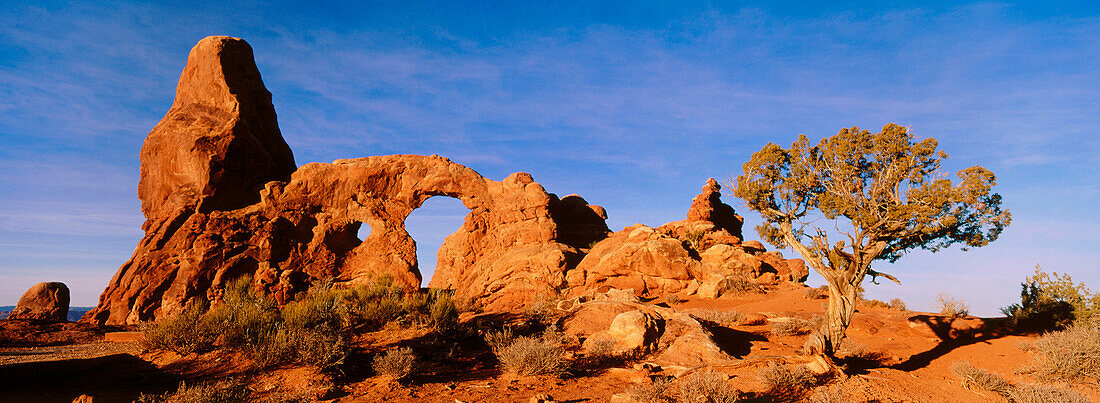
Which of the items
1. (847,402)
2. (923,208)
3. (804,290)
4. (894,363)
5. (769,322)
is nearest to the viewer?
(847,402)

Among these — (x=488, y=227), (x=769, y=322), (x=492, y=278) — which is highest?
(x=488, y=227)

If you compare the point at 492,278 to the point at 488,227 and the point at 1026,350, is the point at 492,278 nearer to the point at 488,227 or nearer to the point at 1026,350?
the point at 488,227

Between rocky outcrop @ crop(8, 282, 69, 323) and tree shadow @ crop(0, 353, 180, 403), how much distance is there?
21.5m

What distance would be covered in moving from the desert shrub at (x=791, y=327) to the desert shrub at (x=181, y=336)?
13857 millimetres

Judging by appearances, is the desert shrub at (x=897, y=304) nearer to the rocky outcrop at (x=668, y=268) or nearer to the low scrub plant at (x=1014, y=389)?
the rocky outcrop at (x=668, y=268)

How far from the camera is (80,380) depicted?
855cm

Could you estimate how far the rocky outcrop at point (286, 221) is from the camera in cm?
2336

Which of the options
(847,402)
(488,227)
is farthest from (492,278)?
(847,402)

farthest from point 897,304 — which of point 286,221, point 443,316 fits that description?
point 286,221

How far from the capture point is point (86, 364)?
9.16m

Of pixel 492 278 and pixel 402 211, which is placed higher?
pixel 402 211

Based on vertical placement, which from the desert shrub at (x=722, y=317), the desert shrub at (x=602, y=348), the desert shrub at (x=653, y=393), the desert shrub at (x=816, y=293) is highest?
the desert shrub at (x=816, y=293)

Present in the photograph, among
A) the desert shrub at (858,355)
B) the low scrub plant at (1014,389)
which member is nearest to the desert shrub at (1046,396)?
the low scrub plant at (1014,389)

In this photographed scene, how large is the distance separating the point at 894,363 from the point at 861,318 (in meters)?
4.32
